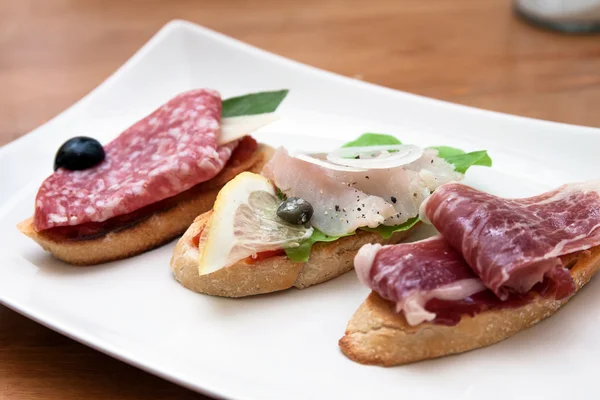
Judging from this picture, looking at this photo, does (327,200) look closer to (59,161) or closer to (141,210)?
(141,210)

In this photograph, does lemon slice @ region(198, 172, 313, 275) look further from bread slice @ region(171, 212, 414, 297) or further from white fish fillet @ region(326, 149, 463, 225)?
white fish fillet @ region(326, 149, 463, 225)

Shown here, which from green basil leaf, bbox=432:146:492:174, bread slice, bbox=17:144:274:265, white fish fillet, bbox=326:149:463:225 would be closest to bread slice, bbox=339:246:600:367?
white fish fillet, bbox=326:149:463:225

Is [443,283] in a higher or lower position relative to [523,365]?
higher

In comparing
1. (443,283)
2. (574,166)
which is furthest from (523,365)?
(574,166)

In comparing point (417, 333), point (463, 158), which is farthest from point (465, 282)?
point (463, 158)

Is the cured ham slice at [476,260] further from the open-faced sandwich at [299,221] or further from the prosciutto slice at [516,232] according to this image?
the open-faced sandwich at [299,221]
